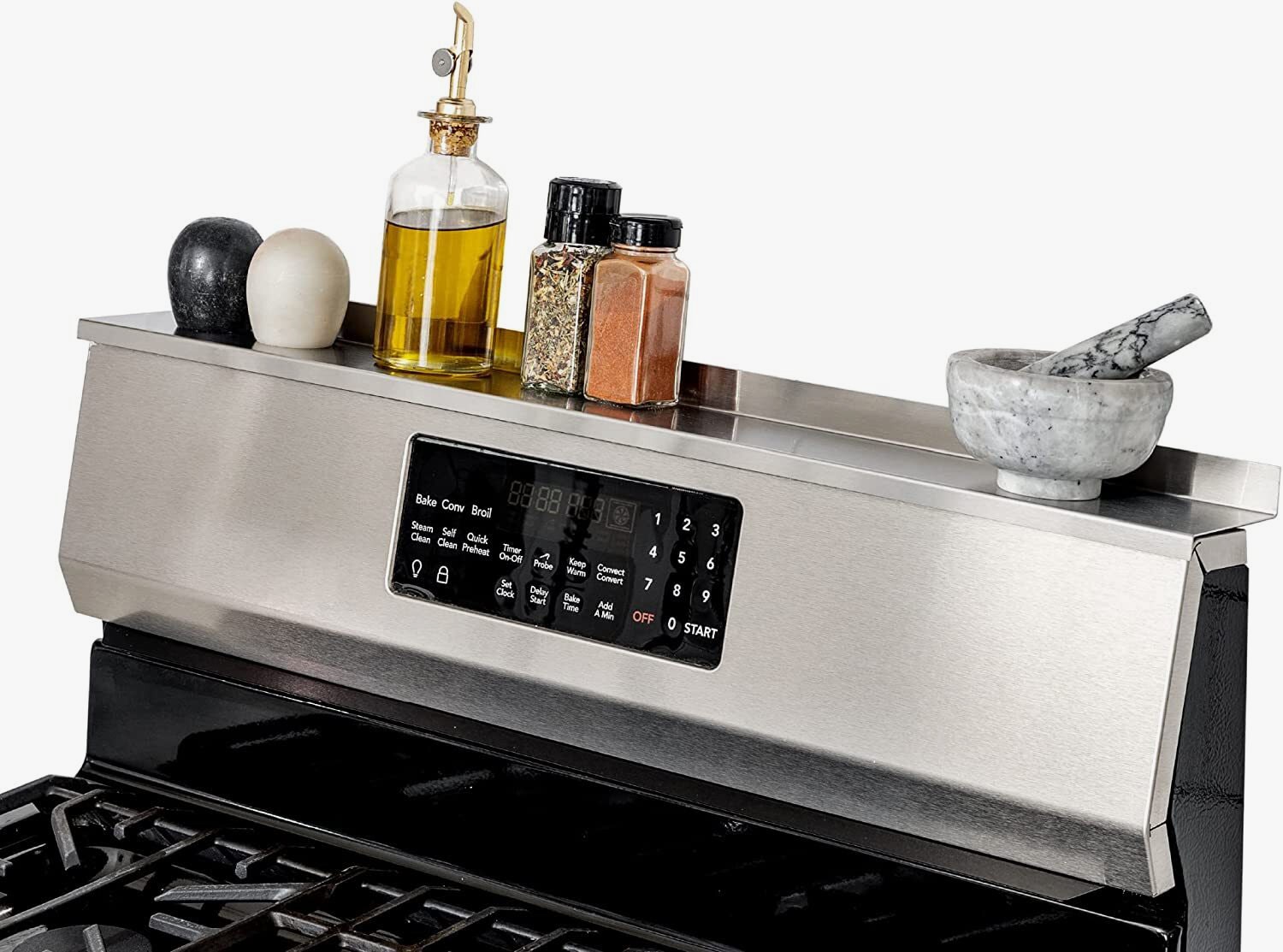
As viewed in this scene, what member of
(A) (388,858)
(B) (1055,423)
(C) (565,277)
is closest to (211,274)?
(C) (565,277)

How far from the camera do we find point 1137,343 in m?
1.13

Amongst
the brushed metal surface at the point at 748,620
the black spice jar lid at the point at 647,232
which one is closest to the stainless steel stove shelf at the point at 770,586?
the brushed metal surface at the point at 748,620

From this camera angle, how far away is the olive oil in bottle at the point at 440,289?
4.60 feet

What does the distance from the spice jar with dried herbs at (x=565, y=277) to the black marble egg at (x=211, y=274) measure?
30 cm

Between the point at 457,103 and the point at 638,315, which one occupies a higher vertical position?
the point at 457,103

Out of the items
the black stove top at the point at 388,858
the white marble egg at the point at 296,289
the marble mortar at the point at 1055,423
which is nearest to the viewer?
the marble mortar at the point at 1055,423

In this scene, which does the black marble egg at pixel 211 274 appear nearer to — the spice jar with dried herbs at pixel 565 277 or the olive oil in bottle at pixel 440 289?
the olive oil in bottle at pixel 440 289

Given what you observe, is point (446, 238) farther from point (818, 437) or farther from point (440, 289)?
point (818, 437)

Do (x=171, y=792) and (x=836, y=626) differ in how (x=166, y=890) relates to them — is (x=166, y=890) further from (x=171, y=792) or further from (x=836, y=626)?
(x=836, y=626)

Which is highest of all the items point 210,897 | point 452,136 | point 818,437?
point 452,136

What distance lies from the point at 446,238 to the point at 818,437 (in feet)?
1.18

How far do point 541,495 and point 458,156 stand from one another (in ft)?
1.01

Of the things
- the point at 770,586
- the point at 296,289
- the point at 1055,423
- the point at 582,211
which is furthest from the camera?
the point at 296,289

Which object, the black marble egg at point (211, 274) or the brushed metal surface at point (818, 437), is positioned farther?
the black marble egg at point (211, 274)
